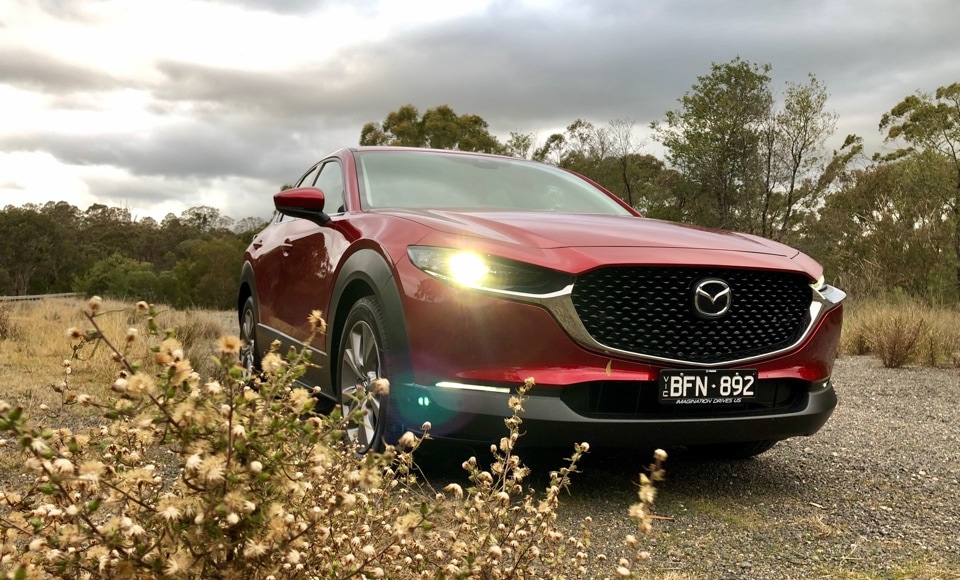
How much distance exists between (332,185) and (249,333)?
70.2 inches

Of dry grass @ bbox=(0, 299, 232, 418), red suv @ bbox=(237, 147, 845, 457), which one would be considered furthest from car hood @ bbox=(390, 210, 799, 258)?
dry grass @ bbox=(0, 299, 232, 418)

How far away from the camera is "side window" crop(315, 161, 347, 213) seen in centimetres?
443

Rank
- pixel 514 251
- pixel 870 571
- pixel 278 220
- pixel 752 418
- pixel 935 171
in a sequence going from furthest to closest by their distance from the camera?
pixel 935 171 → pixel 278 220 → pixel 752 418 → pixel 514 251 → pixel 870 571

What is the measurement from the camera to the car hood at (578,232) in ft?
10.0

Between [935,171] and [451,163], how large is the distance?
14.9 meters

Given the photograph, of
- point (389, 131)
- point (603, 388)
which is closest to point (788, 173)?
point (389, 131)

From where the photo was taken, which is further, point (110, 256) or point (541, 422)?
point (110, 256)

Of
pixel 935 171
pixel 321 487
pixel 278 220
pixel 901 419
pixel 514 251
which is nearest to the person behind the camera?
pixel 321 487

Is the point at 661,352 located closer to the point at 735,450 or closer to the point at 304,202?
the point at 735,450

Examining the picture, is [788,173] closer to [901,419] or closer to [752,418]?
[901,419]

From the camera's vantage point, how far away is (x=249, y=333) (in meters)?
6.05

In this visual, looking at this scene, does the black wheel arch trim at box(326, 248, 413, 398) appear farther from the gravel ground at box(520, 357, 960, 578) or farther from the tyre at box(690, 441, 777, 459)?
the tyre at box(690, 441, 777, 459)

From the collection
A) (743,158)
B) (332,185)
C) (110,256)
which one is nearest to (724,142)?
(743,158)

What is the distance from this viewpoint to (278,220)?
19.4ft
